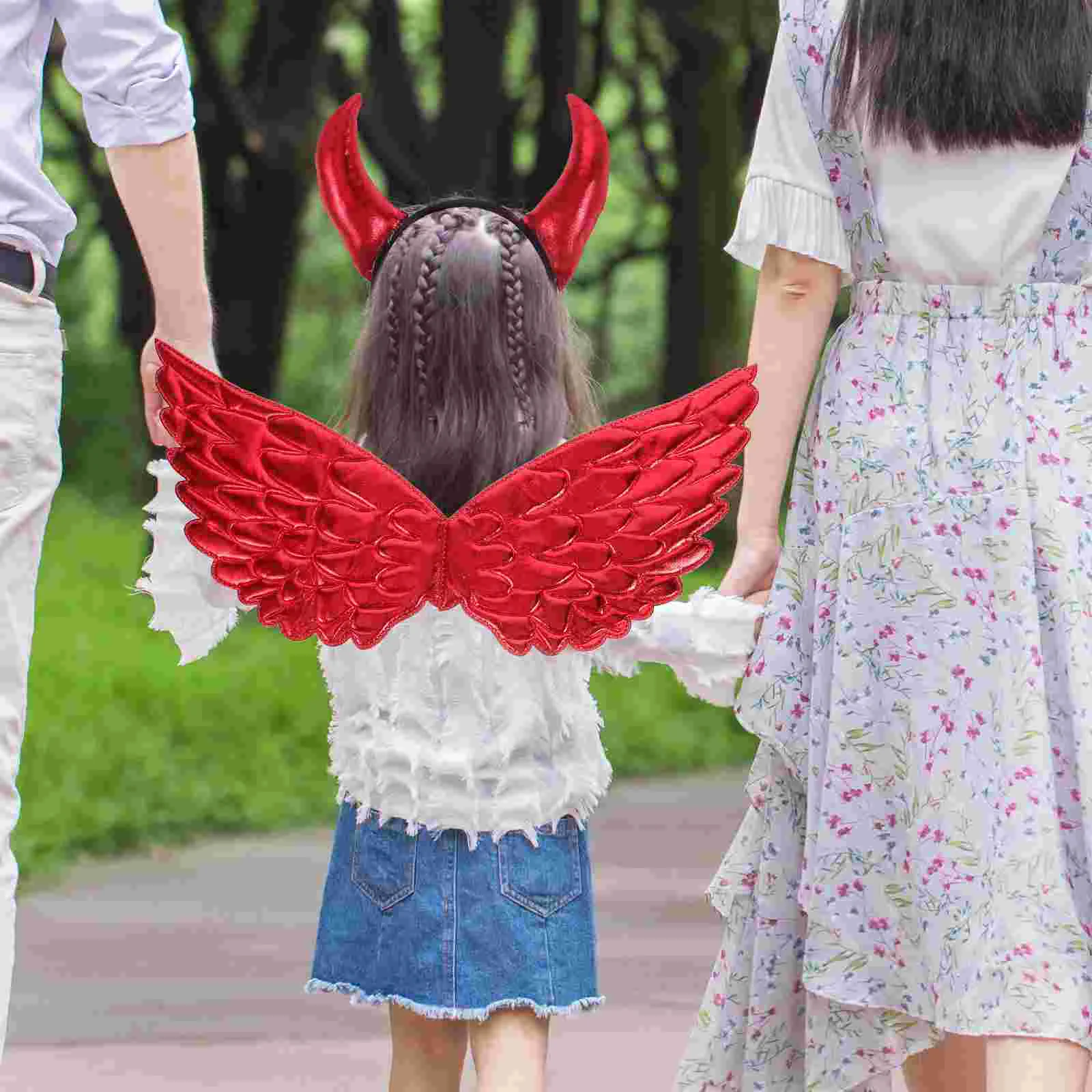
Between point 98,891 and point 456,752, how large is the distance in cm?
440

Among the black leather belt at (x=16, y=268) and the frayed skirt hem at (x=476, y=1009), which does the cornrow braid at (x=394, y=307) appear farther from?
the frayed skirt hem at (x=476, y=1009)

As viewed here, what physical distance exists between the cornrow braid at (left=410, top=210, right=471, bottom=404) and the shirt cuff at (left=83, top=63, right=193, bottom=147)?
536 millimetres

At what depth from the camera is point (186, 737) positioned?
33.2 feet

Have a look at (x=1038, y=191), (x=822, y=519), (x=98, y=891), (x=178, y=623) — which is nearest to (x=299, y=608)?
(x=178, y=623)

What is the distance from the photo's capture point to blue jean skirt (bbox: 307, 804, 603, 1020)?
11.9ft

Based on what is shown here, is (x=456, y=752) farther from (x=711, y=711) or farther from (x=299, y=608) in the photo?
(x=711, y=711)

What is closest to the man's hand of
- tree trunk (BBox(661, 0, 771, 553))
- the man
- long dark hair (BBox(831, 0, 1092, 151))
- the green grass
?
the man

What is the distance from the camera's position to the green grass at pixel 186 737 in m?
8.70

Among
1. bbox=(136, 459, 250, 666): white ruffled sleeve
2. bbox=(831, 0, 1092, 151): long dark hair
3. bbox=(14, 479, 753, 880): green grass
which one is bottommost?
bbox=(14, 479, 753, 880): green grass

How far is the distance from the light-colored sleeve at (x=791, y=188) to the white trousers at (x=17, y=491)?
1100 millimetres

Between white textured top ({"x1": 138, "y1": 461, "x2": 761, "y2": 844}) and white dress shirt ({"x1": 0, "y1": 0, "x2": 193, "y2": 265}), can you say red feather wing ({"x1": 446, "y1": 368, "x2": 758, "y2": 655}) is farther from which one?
white dress shirt ({"x1": 0, "y1": 0, "x2": 193, "y2": 265})

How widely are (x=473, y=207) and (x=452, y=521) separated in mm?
514

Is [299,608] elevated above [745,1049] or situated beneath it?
elevated above

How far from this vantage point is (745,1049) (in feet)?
12.9
